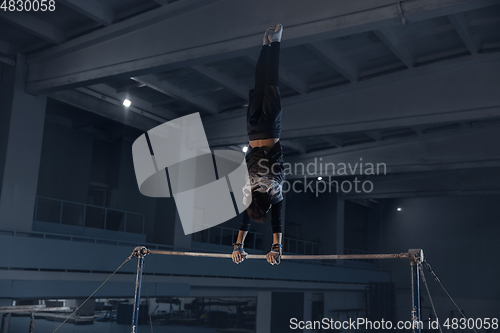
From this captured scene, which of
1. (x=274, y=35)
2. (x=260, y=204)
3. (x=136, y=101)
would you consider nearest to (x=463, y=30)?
(x=274, y=35)

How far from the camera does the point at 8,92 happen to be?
977 centimetres

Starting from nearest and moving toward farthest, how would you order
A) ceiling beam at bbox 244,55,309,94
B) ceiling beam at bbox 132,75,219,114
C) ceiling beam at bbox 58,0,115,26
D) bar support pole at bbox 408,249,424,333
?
bar support pole at bbox 408,249,424,333 → ceiling beam at bbox 58,0,115,26 → ceiling beam at bbox 244,55,309,94 → ceiling beam at bbox 132,75,219,114

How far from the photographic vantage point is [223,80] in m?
11.3

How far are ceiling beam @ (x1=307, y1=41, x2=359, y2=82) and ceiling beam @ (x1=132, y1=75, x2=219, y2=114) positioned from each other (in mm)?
4013

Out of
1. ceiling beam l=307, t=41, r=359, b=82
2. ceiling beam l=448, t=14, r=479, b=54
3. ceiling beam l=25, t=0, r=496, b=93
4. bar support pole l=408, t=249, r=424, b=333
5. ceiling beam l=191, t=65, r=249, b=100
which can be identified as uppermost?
ceiling beam l=448, t=14, r=479, b=54

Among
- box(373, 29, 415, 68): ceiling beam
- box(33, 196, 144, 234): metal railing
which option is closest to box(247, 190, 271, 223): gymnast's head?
box(373, 29, 415, 68): ceiling beam

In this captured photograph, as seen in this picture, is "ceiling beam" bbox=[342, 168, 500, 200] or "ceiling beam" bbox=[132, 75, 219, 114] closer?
"ceiling beam" bbox=[132, 75, 219, 114]

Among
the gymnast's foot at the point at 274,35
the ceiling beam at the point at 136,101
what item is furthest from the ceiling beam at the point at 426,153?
the gymnast's foot at the point at 274,35

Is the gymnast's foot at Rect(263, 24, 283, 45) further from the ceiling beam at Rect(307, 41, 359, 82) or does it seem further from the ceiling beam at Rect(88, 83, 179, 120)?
the ceiling beam at Rect(88, 83, 179, 120)

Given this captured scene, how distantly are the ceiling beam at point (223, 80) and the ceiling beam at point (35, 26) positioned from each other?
3033mm

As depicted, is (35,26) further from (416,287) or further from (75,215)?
(416,287)

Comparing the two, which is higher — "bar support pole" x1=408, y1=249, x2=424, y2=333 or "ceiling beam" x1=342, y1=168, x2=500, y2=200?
"ceiling beam" x1=342, y1=168, x2=500, y2=200

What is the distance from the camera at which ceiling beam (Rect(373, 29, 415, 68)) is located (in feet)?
30.0

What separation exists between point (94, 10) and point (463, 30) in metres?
7.44
